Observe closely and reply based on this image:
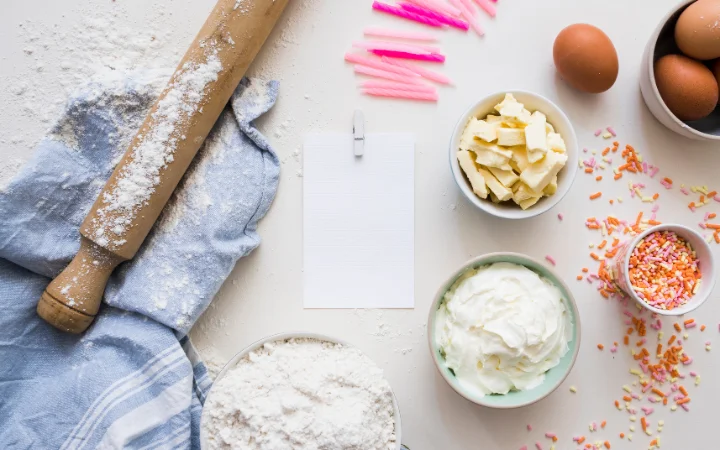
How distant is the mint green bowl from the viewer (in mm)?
943

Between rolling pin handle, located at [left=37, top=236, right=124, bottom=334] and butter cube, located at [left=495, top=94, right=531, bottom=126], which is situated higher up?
butter cube, located at [left=495, top=94, right=531, bottom=126]

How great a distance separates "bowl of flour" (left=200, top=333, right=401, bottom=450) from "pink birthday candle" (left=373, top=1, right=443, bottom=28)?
1.85 feet

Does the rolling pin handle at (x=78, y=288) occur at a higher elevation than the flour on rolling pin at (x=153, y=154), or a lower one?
lower

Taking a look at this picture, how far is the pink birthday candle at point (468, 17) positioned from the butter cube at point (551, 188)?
295 millimetres

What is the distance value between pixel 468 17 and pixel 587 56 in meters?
0.22

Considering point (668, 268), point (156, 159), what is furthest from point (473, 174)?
point (156, 159)

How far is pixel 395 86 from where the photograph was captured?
105 centimetres

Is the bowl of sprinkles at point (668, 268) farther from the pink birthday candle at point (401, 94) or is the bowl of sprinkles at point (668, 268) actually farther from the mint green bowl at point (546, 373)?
the pink birthday candle at point (401, 94)

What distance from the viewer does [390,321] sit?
1049 millimetres

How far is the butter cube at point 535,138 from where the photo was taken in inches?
36.4

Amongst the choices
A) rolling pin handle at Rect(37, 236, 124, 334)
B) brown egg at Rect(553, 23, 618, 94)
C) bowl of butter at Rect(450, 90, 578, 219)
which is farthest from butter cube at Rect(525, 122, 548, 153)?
rolling pin handle at Rect(37, 236, 124, 334)

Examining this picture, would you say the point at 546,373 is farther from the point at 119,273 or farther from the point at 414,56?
the point at 119,273

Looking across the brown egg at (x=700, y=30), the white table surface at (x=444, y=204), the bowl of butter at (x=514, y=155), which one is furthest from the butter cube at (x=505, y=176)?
the brown egg at (x=700, y=30)

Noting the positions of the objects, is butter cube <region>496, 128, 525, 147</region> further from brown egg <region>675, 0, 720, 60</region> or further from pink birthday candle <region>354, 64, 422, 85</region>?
brown egg <region>675, 0, 720, 60</region>
